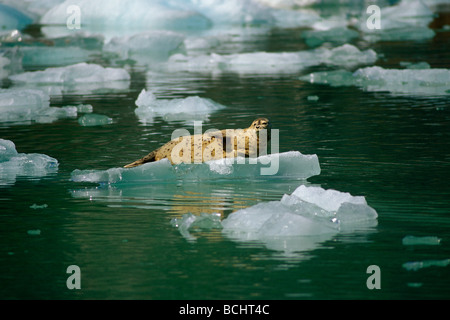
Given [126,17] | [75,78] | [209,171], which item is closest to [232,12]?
[126,17]

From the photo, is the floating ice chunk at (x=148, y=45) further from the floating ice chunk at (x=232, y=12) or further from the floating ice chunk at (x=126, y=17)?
the floating ice chunk at (x=232, y=12)

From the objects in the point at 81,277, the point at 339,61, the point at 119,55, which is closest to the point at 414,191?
the point at 81,277

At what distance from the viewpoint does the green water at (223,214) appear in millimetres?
3777

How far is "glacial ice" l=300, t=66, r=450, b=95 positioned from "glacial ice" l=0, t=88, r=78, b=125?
4121 mm

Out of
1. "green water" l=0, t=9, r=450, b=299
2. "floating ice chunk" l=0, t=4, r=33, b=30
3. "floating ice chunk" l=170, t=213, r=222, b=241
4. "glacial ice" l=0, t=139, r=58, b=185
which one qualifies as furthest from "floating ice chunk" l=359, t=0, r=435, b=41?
"floating ice chunk" l=170, t=213, r=222, b=241

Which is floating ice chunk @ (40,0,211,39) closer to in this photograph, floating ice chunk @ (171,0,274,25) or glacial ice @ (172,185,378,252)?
floating ice chunk @ (171,0,274,25)

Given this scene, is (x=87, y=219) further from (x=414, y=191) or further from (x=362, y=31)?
(x=362, y=31)

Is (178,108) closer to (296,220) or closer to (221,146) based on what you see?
(221,146)

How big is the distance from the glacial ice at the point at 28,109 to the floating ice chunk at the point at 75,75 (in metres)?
2.04

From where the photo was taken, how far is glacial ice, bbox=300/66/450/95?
11.0 m

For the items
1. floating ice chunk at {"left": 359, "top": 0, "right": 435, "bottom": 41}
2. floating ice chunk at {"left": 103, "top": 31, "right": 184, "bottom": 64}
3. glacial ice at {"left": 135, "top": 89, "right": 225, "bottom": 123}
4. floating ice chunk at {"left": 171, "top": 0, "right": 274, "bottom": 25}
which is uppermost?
floating ice chunk at {"left": 171, "top": 0, "right": 274, "bottom": 25}

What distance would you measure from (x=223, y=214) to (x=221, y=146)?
1.40 meters

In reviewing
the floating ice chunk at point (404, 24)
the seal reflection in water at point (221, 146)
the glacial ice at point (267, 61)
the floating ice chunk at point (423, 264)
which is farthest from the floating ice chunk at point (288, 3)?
the floating ice chunk at point (423, 264)

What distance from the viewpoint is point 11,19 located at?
71.9 ft
